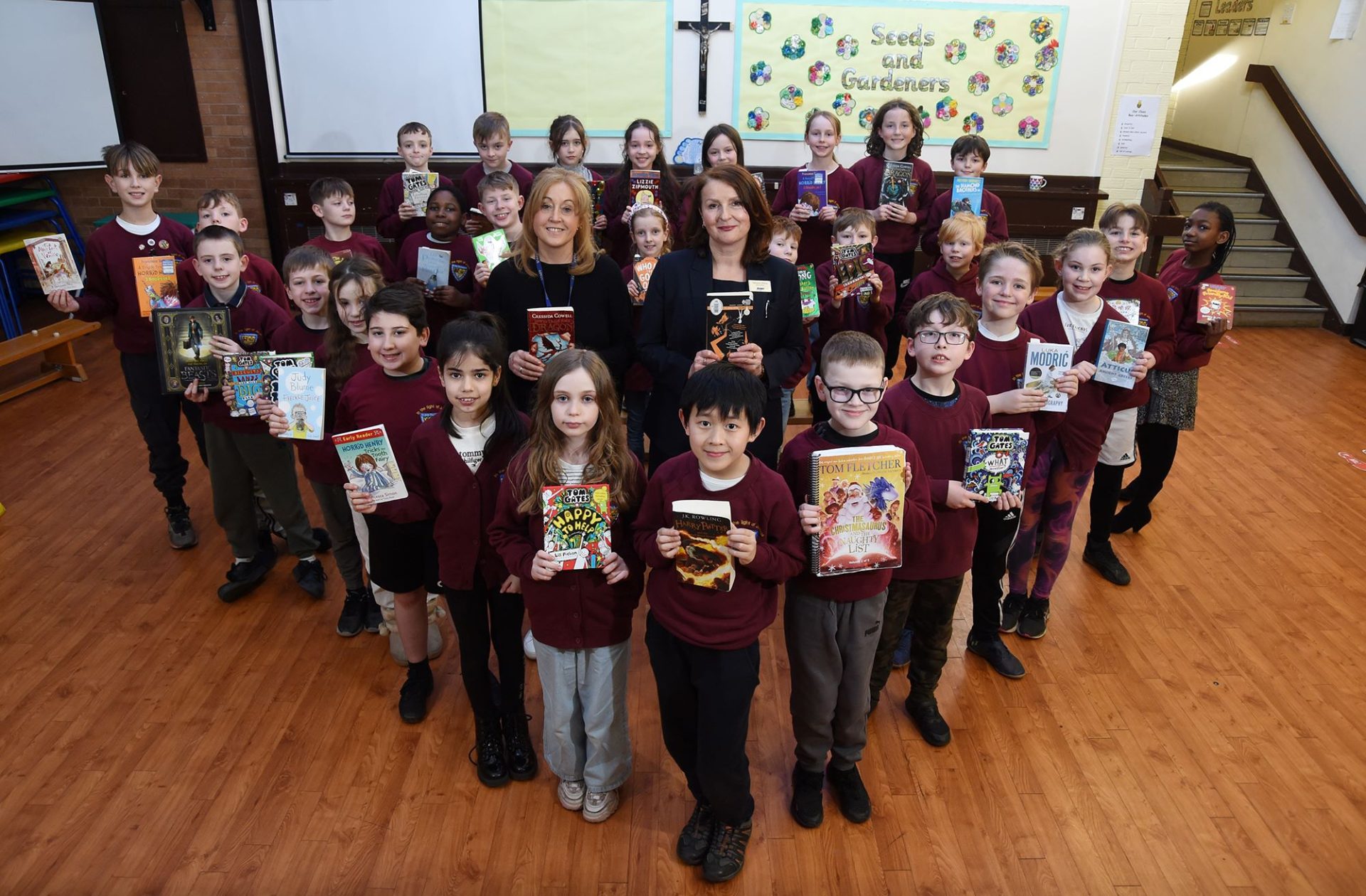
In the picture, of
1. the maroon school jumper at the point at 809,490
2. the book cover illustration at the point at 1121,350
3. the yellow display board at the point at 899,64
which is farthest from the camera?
the yellow display board at the point at 899,64

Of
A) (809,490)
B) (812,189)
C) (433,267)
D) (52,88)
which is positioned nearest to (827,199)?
(812,189)

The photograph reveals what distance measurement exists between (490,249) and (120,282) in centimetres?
165

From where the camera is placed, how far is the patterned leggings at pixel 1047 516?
122 inches

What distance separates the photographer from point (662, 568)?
211 centimetres

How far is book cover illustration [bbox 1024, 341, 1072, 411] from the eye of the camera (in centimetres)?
257

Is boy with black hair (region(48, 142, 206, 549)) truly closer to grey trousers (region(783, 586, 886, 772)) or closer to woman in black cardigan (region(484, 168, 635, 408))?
woman in black cardigan (region(484, 168, 635, 408))

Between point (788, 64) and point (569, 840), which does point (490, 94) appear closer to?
point (788, 64)

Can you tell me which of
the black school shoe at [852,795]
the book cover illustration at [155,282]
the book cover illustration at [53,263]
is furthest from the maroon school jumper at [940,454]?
the book cover illustration at [53,263]

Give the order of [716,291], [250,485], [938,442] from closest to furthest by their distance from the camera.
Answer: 1. [938,442]
2. [716,291]
3. [250,485]

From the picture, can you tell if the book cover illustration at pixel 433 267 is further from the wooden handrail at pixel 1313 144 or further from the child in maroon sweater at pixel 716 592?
the wooden handrail at pixel 1313 144

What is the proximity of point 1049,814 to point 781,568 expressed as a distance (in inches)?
48.6

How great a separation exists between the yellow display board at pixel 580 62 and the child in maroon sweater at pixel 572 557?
200 inches

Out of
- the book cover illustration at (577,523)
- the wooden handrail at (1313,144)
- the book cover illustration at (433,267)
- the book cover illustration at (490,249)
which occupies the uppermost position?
the wooden handrail at (1313,144)

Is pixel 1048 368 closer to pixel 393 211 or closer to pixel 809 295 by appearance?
pixel 809 295
